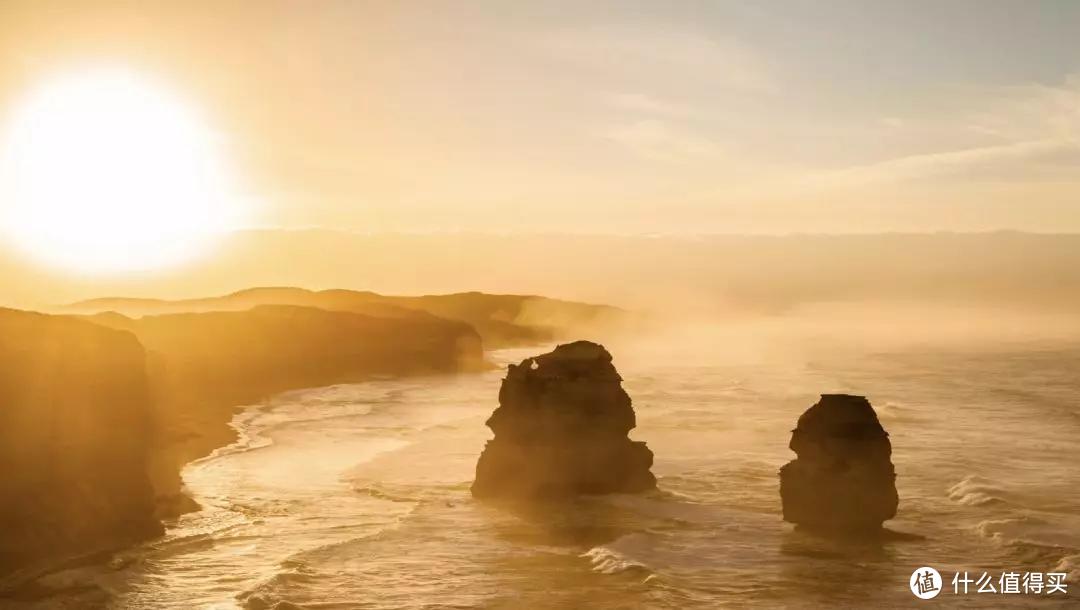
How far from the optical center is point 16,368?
38344 millimetres

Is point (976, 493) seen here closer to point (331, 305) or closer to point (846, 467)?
point (846, 467)

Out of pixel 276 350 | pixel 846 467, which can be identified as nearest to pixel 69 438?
pixel 846 467

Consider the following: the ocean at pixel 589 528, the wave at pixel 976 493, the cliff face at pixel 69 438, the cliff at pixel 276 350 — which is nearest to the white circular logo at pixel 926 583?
the ocean at pixel 589 528

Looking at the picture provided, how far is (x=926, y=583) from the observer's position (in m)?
33.6

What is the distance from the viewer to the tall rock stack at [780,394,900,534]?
39188mm

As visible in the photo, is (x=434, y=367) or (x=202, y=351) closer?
(x=202, y=351)

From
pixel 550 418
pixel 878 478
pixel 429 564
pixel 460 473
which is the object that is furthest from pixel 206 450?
pixel 878 478

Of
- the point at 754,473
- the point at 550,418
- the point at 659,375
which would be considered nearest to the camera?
the point at 550,418

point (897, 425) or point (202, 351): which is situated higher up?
point (202, 351)

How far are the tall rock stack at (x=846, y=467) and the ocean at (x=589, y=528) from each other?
127 centimetres

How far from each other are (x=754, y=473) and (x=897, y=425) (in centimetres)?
2760

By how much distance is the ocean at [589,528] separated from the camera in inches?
1325

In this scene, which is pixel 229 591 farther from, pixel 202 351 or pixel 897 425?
pixel 202 351

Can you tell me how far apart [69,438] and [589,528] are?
2075 cm
